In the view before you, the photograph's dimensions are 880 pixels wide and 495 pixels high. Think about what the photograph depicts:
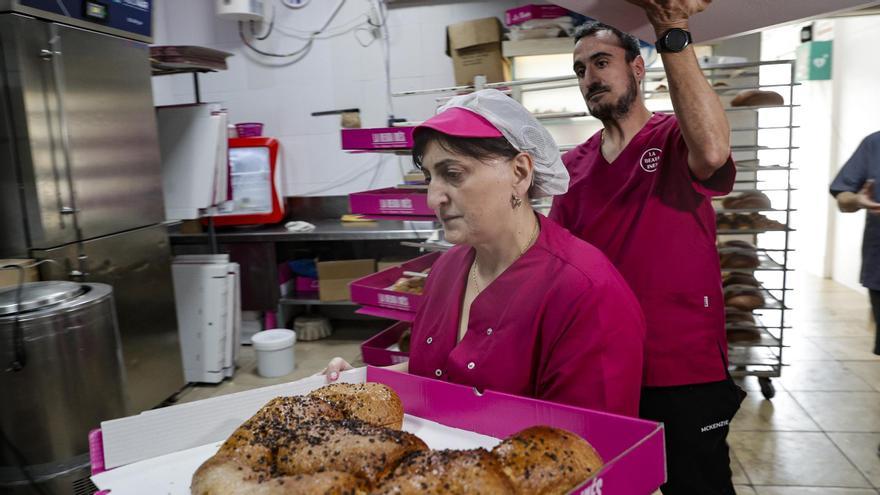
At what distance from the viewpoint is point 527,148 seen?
125cm

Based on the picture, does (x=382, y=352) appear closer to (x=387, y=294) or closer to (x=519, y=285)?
(x=387, y=294)

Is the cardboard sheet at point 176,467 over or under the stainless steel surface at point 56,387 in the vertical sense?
over

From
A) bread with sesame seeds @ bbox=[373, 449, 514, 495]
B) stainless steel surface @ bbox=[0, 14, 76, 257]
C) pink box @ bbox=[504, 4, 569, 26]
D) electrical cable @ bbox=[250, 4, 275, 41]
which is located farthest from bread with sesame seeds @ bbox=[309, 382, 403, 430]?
electrical cable @ bbox=[250, 4, 275, 41]

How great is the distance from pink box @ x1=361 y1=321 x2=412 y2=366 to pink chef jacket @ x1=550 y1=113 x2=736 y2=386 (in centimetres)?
123

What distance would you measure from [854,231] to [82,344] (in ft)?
21.1

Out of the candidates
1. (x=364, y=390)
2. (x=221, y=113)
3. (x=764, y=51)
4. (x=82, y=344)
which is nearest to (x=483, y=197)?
(x=364, y=390)

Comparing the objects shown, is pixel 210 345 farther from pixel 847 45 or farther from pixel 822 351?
pixel 847 45

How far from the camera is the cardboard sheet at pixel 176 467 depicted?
0.94 m

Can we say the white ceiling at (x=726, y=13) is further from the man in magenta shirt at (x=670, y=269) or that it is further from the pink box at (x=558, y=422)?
the pink box at (x=558, y=422)

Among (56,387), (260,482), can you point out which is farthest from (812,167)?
(260,482)

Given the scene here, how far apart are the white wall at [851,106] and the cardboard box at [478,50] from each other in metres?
3.61

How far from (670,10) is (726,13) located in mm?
112

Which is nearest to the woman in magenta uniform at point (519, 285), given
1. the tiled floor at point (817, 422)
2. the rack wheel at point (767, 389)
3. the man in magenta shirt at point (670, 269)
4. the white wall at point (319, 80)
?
the man in magenta shirt at point (670, 269)

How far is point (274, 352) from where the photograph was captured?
4.14m
